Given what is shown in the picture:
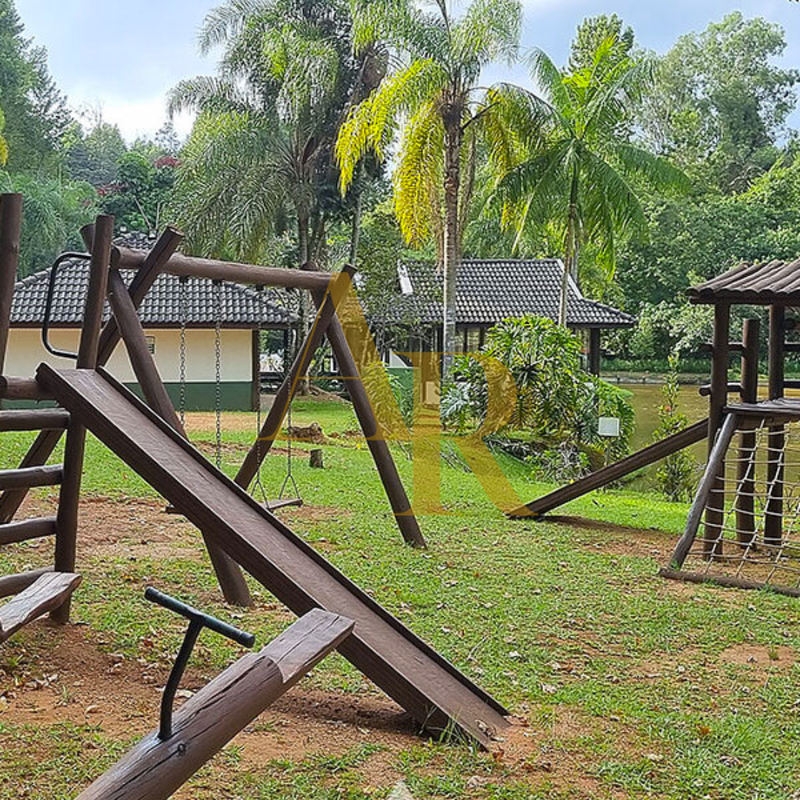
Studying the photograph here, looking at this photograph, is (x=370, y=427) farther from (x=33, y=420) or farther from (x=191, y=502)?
(x=191, y=502)

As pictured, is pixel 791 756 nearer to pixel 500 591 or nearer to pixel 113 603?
pixel 500 591

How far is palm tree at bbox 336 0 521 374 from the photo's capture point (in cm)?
1905

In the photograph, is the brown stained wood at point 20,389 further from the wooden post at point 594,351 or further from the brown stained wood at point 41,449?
the wooden post at point 594,351

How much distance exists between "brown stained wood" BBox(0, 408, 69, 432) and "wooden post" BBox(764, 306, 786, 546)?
6093 mm

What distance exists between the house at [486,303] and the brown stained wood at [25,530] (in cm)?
1908

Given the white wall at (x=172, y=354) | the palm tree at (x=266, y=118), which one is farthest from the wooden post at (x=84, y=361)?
the palm tree at (x=266, y=118)

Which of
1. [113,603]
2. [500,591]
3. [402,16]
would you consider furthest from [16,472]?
[402,16]

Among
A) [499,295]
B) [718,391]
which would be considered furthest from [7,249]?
[499,295]

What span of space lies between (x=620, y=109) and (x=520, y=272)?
7.15 m

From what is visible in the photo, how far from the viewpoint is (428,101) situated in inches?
756

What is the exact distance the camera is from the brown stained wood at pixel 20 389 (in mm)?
4426

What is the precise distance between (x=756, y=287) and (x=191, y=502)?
5303mm

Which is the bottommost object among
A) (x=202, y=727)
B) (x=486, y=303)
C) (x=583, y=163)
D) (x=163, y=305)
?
(x=202, y=727)

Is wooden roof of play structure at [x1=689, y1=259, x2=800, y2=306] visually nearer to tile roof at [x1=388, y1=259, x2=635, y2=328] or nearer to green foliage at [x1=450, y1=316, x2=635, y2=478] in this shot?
green foliage at [x1=450, y1=316, x2=635, y2=478]
